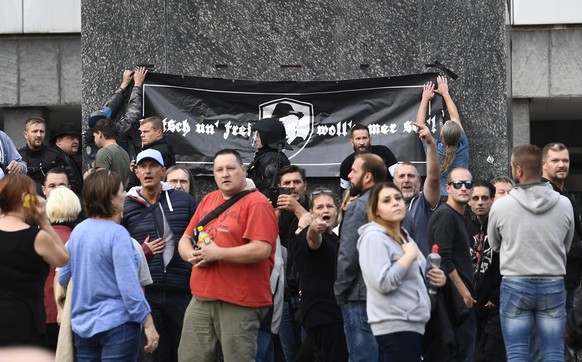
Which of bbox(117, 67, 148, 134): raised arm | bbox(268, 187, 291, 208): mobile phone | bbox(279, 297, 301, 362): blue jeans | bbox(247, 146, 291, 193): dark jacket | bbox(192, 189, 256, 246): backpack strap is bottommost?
bbox(279, 297, 301, 362): blue jeans

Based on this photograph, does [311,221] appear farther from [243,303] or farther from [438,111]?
[438,111]

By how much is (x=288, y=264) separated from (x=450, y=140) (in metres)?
2.28

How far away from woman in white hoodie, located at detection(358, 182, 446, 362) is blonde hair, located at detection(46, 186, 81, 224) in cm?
246

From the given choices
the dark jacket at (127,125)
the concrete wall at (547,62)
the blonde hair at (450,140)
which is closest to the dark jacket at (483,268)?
the blonde hair at (450,140)

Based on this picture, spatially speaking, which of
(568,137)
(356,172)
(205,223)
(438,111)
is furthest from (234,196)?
(568,137)

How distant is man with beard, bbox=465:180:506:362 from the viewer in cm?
1035

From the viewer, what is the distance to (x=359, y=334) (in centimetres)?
868

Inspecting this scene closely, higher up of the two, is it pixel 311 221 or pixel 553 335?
pixel 311 221

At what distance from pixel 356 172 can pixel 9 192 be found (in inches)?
96.8

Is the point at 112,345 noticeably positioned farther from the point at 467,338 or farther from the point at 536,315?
the point at 536,315

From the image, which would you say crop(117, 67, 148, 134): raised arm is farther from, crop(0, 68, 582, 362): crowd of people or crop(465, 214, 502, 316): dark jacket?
crop(465, 214, 502, 316): dark jacket

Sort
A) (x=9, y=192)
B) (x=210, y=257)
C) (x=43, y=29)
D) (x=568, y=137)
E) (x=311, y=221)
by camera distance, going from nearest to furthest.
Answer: (x=9, y=192) → (x=210, y=257) → (x=311, y=221) → (x=43, y=29) → (x=568, y=137)

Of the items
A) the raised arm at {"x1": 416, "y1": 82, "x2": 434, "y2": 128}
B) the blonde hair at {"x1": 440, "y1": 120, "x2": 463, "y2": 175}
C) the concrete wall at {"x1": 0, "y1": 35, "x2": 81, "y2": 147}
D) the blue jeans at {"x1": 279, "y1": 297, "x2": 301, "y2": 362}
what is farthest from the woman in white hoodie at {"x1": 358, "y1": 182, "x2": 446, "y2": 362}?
the concrete wall at {"x1": 0, "y1": 35, "x2": 81, "y2": 147}

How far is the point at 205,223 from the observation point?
891cm
